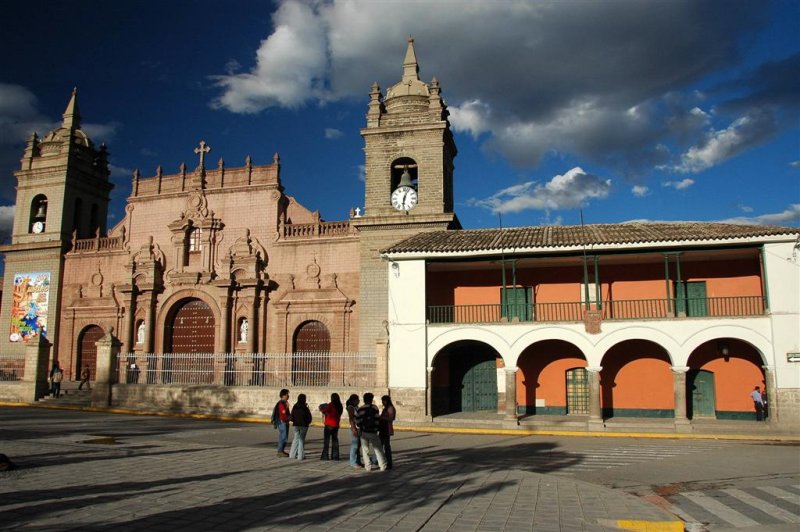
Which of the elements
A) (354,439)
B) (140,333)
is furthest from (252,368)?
(354,439)

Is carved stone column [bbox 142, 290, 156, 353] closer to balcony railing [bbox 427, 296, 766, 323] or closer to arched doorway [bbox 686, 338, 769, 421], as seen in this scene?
balcony railing [bbox 427, 296, 766, 323]

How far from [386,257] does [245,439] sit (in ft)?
26.3

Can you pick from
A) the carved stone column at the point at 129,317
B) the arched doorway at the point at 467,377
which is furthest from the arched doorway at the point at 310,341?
the carved stone column at the point at 129,317

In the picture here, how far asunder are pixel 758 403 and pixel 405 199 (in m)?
14.1

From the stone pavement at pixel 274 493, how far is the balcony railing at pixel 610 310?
357 inches

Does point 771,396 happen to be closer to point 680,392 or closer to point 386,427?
point 680,392

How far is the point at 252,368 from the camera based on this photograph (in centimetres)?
2505

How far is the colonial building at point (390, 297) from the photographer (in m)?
20.0

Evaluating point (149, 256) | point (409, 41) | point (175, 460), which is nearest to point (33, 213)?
point (149, 256)

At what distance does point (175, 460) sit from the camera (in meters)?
11.5

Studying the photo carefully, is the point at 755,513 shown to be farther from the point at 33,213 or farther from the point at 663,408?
the point at 33,213

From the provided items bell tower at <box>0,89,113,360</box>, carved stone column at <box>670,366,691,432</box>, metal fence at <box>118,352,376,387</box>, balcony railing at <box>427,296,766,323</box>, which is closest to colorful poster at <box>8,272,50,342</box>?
bell tower at <box>0,89,113,360</box>

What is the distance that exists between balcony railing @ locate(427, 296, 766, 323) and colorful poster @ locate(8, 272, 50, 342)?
19924 mm

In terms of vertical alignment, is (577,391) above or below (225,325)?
below
